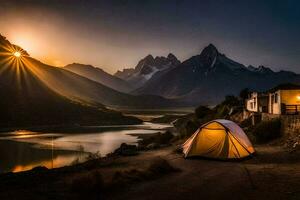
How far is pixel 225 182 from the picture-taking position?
13.9 metres

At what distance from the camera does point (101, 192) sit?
1258 centimetres

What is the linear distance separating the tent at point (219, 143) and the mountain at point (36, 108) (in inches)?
3265

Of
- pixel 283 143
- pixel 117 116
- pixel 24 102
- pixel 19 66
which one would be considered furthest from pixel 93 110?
pixel 283 143

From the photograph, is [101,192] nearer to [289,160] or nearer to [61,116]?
[289,160]

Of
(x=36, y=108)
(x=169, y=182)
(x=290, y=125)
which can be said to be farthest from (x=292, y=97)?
(x=36, y=108)

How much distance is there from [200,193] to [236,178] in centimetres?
317

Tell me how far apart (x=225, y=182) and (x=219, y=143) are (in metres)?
6.48

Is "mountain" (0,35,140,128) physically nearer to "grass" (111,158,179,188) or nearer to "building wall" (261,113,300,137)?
"building wall" (261,113,300,137)

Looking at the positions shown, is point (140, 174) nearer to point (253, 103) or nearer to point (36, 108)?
point (253, 103)

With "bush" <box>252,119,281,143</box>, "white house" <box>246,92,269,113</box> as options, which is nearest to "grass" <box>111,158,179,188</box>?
"bush" <box>252,119,281,143</box>

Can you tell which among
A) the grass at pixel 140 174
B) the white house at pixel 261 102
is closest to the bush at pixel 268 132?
the grass at pixel 140 174

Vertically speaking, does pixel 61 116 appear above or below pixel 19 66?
below

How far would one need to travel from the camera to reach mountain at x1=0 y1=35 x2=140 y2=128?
101000mm

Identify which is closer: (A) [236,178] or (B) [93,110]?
(A) [236,178]
